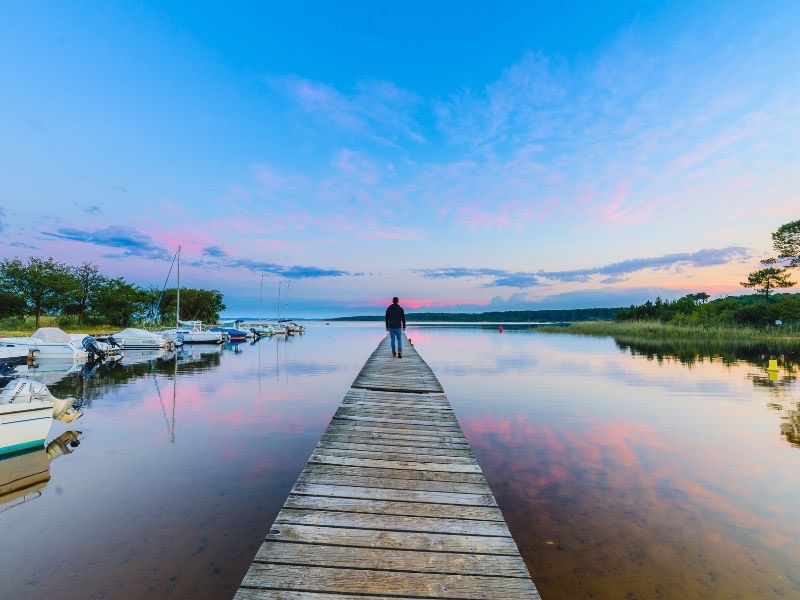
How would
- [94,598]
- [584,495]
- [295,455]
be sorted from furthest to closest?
[295,455], [584,495], [94,598]

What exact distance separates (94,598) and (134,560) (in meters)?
0.87

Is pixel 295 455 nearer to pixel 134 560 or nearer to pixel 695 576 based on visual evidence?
pixel 134 560

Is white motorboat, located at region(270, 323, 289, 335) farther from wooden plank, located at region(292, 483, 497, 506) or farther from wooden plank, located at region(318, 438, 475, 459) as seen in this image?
wooden plank, located at region(292, 483, 497, 506)

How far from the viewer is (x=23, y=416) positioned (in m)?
9.84

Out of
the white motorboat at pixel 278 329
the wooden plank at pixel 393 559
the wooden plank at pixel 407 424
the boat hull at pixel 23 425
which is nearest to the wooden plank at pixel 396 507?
the wooden plank at pixel 393 559

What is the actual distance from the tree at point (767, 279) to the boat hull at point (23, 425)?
253ft

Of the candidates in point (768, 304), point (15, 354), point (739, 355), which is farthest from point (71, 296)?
point (768, 304)

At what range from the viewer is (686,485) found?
9102 mm

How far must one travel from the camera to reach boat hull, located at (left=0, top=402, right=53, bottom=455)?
9516 millimetres

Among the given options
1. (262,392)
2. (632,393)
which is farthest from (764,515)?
(262,392)

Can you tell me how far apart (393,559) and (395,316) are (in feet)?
46.5

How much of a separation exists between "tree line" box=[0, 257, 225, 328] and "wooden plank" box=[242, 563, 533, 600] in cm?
6888

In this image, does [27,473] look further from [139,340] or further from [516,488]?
[139,340]

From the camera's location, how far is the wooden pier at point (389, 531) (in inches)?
136
